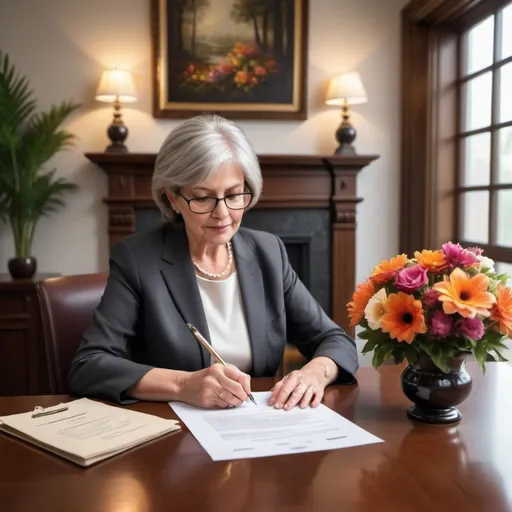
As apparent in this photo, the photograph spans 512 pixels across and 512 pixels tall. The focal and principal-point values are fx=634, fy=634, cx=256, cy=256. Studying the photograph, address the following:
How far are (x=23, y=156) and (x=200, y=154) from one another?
2070mm

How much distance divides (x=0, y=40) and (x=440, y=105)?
2.46 meters

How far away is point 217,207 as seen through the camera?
1.61 metres

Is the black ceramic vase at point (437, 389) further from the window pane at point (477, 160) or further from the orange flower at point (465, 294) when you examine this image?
the window pane at point (477, 160)

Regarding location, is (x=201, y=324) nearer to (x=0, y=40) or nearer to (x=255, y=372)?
(x=255, y=372)

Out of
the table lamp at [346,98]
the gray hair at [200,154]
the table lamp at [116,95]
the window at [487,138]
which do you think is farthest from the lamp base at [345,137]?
the gray hair at [200,154]

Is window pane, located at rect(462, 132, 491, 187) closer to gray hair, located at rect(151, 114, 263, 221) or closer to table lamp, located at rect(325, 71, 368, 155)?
table lamp, located at rect(325, 71, 368, 155)

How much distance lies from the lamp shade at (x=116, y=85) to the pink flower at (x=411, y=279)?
2.53 m

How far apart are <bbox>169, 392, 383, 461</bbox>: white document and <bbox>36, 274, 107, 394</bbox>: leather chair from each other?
527 millimetres

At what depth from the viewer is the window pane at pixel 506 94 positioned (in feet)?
9.87

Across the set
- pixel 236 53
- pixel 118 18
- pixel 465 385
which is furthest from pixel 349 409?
pixel 118 18

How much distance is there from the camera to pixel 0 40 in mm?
3486

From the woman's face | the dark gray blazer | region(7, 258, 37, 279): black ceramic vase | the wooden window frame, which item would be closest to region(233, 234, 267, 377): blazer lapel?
the dark gray blazer

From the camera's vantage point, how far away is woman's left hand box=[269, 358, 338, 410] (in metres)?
1.28

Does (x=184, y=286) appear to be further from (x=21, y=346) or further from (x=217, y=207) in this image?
(x=21, y=346)
